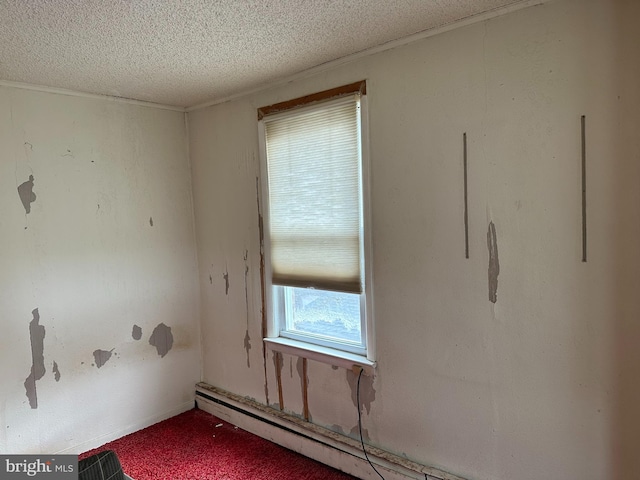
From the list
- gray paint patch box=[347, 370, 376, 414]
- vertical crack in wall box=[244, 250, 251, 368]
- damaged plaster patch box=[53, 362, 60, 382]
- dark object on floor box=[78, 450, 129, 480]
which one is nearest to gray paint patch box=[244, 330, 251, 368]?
vertical crack in wall box=[244, 250, 251, 368]

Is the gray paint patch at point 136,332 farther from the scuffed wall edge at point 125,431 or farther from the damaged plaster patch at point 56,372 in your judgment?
the scuffed wall edge at point 125,431

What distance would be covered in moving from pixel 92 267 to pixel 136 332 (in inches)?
24.6

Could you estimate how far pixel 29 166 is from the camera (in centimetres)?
278

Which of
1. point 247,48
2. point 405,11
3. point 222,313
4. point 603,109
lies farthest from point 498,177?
point 222,313

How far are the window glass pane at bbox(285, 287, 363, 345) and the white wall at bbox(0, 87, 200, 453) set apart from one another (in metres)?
1.08

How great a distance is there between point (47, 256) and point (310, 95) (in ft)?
6.86

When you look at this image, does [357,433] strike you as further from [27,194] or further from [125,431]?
[27,194]

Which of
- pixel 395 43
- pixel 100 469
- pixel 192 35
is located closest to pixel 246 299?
pixel 100 469

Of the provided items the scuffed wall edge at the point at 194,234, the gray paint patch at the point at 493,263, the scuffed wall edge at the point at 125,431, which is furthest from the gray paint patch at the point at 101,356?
the gray paint patch at the point at 493,263

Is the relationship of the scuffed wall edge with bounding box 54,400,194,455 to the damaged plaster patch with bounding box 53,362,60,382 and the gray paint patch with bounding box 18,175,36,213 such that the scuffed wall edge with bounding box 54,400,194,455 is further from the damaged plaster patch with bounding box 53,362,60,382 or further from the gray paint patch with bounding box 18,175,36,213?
the gray paint patch with bounding box 18,175,36,213

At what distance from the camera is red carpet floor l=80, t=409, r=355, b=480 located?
2.67 m

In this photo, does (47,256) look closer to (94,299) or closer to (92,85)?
(94,299)

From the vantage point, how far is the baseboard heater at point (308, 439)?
2383mm

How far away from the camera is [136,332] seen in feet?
10.9
